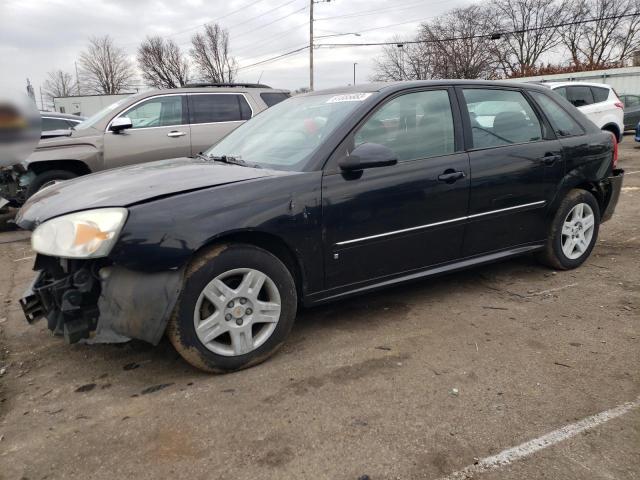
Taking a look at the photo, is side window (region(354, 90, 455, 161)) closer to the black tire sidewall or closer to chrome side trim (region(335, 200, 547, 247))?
chrome side trim (region(335, 200, 547, 247))

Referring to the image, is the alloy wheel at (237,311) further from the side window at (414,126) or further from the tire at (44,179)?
the tire at (44,179)

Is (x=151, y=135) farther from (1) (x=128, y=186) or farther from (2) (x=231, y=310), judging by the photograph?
(2) (x=231, y=310)

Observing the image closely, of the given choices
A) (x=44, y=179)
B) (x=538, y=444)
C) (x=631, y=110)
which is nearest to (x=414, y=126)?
(x=538, y=444)

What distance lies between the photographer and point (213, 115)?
736cm

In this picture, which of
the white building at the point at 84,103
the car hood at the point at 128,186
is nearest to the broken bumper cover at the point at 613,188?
the car hood at the point at 128,186

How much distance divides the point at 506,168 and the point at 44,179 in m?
5.53

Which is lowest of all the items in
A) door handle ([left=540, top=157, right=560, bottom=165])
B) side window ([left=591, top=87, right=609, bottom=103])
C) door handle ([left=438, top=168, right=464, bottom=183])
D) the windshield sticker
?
door handle ([left=438, top=168, right=464, bottom=183])

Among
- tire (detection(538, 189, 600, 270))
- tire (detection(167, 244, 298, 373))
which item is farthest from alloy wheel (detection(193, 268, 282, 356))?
tire (detection(538, 189, 600, 270))

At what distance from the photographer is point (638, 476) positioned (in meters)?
1.98

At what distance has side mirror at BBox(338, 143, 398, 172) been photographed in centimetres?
300

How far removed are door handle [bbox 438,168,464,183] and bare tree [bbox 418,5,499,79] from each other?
156ft

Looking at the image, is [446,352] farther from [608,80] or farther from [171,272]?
[608,80]

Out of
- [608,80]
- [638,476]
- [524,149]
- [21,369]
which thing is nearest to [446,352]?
[638,476]

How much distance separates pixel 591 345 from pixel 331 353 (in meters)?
1.59
